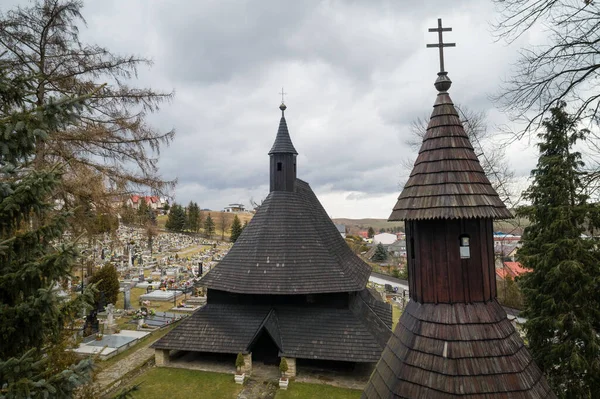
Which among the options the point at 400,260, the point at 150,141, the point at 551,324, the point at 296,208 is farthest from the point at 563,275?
the point at 400,260

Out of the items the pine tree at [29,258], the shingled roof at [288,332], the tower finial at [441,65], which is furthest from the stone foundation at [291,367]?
the tower finial at [441,65]

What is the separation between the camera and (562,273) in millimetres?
9148

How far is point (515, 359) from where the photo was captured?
460 cm

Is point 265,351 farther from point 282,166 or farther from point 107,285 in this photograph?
point 107,285

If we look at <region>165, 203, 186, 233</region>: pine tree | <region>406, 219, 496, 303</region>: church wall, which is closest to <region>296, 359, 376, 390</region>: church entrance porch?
<region>406, 219, 496, 303</region>: church wall

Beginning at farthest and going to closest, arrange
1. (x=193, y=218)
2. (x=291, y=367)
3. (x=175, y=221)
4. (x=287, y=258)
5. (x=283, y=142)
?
(x=193, y=218) < (x=175, y=221) < (x=283, y=142) < (x=287, y=258) < (x=291, y=367)

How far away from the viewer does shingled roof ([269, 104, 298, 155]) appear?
50.2 feet

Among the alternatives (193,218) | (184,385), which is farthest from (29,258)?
(193,218)

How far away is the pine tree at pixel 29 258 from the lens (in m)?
3.42

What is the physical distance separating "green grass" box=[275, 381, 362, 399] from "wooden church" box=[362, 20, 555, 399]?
600 cm

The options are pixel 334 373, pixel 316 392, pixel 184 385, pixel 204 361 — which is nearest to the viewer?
pixel 316 392

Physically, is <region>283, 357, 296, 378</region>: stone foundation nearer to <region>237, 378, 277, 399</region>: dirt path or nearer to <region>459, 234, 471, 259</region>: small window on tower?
<region>237, 378, 277, 399</region>: dirt path

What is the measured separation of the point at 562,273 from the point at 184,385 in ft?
39.3

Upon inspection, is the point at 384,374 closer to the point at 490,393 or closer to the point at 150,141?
the point at 490,393
